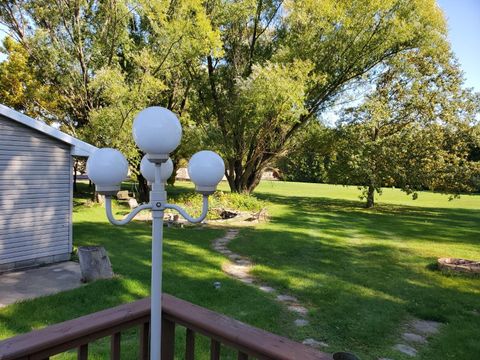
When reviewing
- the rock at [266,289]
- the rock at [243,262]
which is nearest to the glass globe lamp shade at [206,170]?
the rock at [266,289]

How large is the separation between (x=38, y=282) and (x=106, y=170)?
5123 millimetres

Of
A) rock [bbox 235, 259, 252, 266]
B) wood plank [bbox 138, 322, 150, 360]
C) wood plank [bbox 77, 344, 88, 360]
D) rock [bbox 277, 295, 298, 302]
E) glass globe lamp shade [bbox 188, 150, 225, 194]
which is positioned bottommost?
rock [bbox 277, 295, 298, 302]

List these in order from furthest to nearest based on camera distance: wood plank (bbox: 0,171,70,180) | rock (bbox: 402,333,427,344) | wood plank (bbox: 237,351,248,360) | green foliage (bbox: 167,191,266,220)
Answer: green foliage (bbox: 167,191,266,220) < wood plank (bbox: 0,171,70,180) < rock (bbox: 402,333,427,344) < wood plank (bbox: 237,351,248,360)

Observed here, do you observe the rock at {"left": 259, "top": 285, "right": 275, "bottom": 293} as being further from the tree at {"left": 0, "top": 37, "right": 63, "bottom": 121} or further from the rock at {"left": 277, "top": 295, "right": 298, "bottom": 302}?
the tree at {"left": 0, "top": 37, "right": 63, "bottom": 121}

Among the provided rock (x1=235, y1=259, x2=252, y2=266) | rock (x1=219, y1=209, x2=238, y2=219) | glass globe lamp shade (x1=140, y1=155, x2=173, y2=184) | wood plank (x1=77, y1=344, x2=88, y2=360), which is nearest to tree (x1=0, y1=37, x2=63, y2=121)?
rock (x1=219, y1=209, x2=238, y2=219)

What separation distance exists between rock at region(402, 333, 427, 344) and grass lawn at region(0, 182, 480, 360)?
0.33ft

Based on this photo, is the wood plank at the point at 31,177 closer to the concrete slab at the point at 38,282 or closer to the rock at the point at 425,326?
the concrete slab at the point at 38,282

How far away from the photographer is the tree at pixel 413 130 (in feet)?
49.8

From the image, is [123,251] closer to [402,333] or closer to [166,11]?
[402,333]

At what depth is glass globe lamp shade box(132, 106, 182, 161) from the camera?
1.63 metres

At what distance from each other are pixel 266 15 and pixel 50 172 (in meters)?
12.7

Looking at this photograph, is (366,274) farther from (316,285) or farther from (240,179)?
(240,179)

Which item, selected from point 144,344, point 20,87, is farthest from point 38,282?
point 20,87

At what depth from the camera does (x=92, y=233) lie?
9.30 meters
